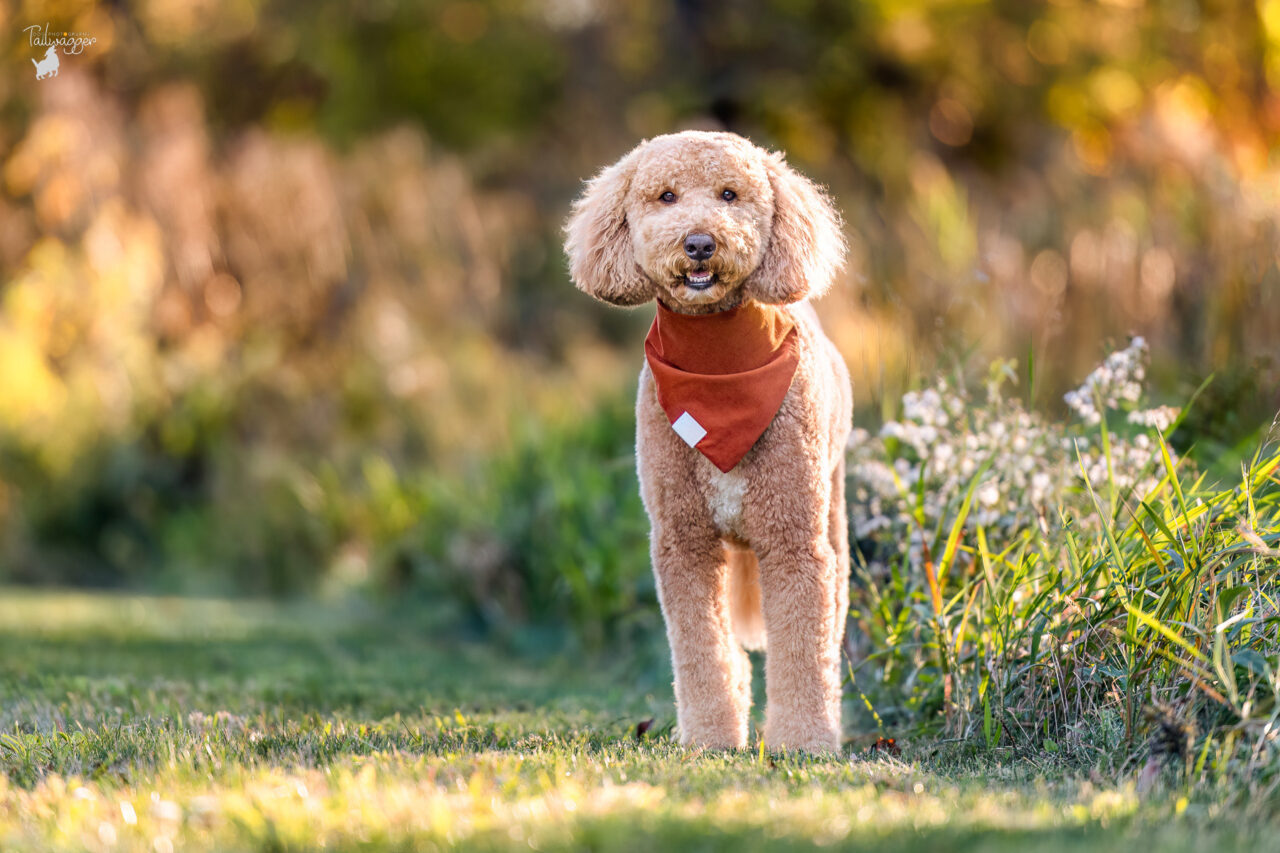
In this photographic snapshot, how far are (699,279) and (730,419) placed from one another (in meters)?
0.38

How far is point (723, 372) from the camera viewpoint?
3430mm

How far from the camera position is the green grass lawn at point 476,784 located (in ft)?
7.56

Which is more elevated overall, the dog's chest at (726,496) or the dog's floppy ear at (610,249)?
the dog's floppy ear at (610,249)

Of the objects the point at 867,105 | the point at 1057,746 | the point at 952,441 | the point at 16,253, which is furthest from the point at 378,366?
the point at 867,105

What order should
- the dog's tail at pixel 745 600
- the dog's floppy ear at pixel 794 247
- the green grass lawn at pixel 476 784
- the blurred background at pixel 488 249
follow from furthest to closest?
the blurred background at pixel 488 249 → the dog's tail at pixel 745 600 → the dog's floppy ear at pixel 794 247 → the green grass lawn at pixel 476 784

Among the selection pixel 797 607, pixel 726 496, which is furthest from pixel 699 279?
pixel 797 607

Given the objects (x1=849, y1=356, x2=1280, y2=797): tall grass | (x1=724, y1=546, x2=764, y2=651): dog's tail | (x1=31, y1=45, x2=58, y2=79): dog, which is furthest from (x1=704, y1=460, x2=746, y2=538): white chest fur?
(x1=31, y1=45, x2=58, y2=79): dog

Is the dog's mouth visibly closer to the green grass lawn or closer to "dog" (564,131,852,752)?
"dog" (564,131,852,752)

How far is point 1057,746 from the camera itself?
3.29 meters

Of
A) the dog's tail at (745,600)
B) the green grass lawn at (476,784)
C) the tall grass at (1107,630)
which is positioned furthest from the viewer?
the dog's tail at (745,600)

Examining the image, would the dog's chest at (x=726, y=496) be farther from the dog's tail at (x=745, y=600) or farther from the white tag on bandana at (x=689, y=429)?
the dog's tail at (x=745, y=600)

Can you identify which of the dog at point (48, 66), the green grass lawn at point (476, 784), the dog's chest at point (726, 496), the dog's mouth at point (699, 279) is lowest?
the green grass lawn at point (476, 784)

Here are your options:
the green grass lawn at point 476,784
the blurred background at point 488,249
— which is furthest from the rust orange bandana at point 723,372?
the blurred background at point 488,249

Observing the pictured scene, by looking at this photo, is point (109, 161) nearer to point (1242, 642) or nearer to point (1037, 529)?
point (1037, 529)
